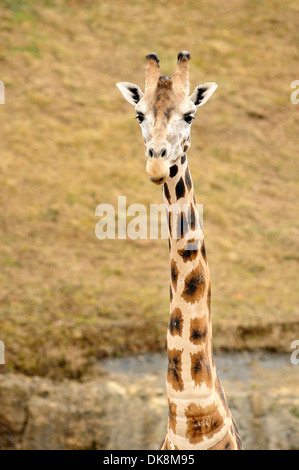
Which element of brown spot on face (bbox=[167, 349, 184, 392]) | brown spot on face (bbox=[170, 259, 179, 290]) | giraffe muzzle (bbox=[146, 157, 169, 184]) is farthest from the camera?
brown spot on face (bbox=[167, 349, 184, 392])

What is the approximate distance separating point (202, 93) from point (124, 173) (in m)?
7.31

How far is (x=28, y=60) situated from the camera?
1302 centimetres

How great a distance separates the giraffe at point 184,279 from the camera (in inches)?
162

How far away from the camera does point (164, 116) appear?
159 inches

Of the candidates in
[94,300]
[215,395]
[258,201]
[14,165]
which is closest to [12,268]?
[94,300]

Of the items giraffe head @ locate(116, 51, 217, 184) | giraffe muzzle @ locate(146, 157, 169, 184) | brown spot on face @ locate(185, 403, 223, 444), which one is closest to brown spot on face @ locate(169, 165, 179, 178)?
giraffe head @ locate(116, 51, 217, 184)

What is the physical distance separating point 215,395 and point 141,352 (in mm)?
4633

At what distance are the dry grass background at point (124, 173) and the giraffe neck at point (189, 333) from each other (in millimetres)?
4516

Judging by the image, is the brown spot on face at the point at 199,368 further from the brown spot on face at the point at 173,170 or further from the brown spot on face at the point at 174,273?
the brown spot on face at the point at 173,170

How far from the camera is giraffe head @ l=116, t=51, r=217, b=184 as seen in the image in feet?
12.6

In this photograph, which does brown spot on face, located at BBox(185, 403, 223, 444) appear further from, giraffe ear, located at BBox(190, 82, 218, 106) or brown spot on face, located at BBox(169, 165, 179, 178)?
giraffe ear, located at BBox(190, 82, 218, 106)

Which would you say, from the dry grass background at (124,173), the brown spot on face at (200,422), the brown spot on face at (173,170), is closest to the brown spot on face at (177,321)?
the brown spot on face at (200,422)

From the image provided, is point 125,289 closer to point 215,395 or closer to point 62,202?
point 62,202

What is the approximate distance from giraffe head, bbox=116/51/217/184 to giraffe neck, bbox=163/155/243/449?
11.9 inches
